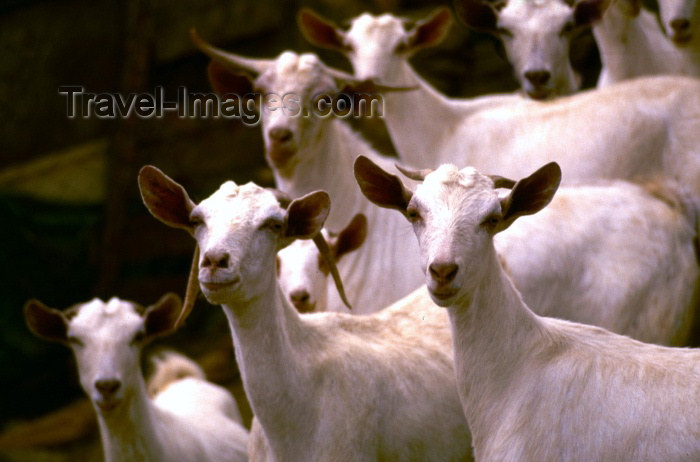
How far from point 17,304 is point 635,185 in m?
6.18

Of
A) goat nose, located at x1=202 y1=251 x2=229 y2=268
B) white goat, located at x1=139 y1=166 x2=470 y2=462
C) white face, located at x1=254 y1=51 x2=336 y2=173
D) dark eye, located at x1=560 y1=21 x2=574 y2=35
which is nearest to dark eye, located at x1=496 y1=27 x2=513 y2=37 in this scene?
dark eye, located at x1=560 y1=21 x2=574 y2=35

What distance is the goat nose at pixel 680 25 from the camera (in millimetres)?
7180

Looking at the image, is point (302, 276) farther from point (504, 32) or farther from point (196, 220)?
point (504, 32)

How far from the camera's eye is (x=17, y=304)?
10.9m

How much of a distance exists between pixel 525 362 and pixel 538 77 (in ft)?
10.5

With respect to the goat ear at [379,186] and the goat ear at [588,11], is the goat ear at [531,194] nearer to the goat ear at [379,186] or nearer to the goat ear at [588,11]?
the goat ear at [379,186]

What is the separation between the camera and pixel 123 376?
625cm

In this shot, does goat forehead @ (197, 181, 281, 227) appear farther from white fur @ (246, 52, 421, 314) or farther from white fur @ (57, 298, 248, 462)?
white fur @ (57, 298, 248, 462)

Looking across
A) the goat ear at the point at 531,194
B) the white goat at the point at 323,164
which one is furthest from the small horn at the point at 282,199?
the white goat at the point at 323,164

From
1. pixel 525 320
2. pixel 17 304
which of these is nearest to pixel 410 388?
pixel 525 320

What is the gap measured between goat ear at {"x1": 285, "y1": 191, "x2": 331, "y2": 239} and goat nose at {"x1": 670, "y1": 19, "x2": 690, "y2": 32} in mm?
3118

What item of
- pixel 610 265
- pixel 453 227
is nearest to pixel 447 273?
pixel 453 227

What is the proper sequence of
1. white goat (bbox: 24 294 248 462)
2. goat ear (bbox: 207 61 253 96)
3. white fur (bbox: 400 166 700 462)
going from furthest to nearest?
goat ear (bbox: 207 61 253 96), white goat (bbox: 24 294 248 462), white fur (bbox: 400 166 700 462)

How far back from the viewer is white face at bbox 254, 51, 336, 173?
653 cm
